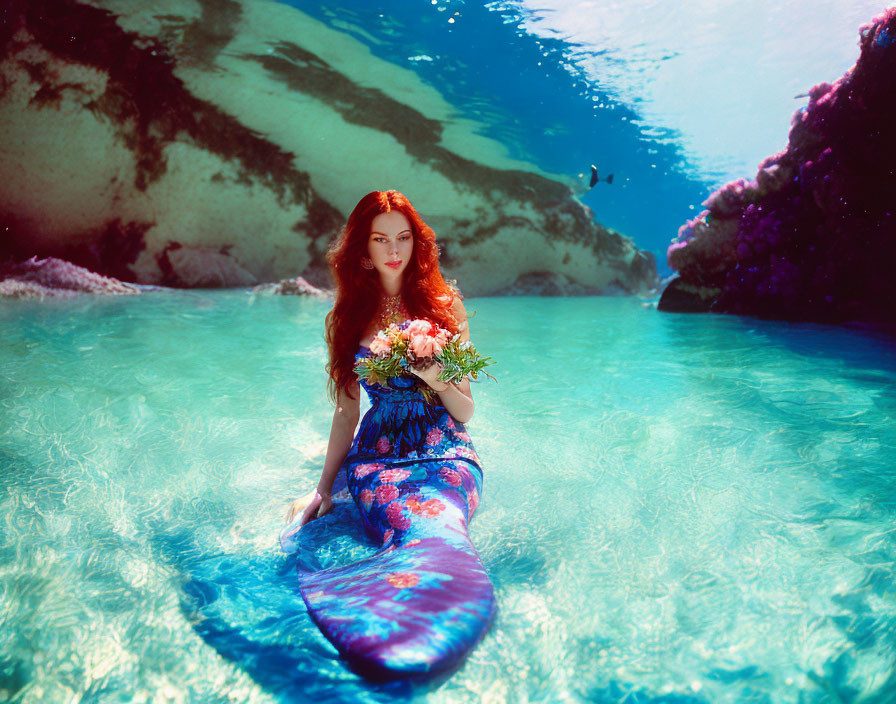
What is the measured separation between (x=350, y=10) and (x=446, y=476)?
14.1 meters

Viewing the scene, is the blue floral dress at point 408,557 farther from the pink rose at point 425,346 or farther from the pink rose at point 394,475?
the pink rose at point 425,346

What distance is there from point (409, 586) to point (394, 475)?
762mm

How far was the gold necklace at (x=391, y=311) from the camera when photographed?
2.77m

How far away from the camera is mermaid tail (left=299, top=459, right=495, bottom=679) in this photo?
59.6 inches

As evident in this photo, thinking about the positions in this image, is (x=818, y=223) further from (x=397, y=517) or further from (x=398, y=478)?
(x=397, y=517)

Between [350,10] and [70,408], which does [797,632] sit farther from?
[350,10]

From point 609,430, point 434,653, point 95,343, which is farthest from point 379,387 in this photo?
point 95,343

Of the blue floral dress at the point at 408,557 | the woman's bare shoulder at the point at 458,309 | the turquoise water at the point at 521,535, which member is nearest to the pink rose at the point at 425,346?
the blue floral dress at the point at 408,557

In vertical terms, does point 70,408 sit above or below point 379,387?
below

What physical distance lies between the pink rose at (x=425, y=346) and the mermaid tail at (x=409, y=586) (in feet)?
2.01

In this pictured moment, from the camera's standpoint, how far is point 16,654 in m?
1.70

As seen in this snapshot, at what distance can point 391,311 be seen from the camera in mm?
2809

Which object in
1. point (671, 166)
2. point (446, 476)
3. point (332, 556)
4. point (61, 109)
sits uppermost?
point (671, 166)

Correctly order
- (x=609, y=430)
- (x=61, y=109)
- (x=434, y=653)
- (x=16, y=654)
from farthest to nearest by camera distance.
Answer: (x=61, y=109), (x=609, y=430), (x=16, y=654), (x=434, y=653)
